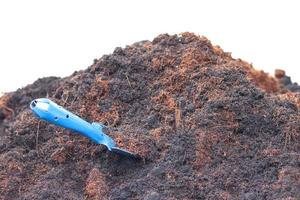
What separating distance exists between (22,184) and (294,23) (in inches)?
73.8

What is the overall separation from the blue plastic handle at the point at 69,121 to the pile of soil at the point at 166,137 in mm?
38

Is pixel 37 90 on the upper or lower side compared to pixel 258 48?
lower

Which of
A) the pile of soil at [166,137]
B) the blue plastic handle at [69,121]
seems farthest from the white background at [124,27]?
the blue plastic handle at [69,121]

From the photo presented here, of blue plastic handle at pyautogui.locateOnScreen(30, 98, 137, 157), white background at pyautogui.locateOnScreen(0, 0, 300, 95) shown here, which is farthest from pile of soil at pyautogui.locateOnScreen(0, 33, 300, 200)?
white background at pyautogui.locateOnScreen(0, 0, 300, 95)

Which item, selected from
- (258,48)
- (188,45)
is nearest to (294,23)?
(258,48)

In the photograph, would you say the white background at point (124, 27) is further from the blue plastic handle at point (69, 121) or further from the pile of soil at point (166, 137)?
the blue plastic handle at point (69, 121)

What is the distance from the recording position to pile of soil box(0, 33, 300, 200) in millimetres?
1840

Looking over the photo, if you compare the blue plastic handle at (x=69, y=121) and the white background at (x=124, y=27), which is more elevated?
the white background at (x=124, y=27)

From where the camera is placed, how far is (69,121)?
1907 millimetres

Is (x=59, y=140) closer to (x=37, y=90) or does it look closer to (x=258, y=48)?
(x=37, y=90)

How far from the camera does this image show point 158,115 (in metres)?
2.07

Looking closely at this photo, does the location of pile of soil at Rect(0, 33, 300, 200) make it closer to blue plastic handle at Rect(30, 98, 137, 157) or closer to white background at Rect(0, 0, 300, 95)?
blue plastic handle at Rect(30, 98, 137, 157)

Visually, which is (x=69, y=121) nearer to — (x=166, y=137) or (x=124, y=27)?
(x=166, y=137)

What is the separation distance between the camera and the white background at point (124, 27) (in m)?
3.21
